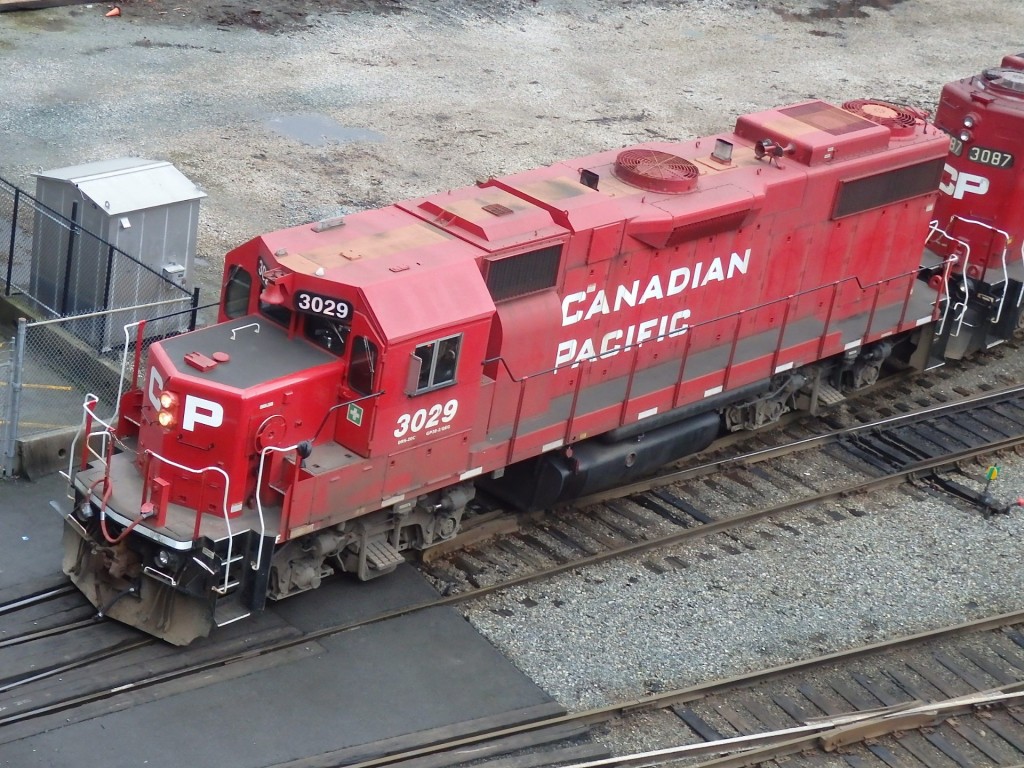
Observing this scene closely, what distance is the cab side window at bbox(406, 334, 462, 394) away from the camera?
11.6m

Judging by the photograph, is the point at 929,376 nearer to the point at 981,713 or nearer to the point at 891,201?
the point at 891,201

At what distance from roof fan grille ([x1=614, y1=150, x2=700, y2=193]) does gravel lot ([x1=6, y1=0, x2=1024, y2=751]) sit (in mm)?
3688

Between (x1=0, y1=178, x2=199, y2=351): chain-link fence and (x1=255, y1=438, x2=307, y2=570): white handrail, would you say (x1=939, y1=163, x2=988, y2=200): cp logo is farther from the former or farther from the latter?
(x1=255, y1=438, x2=307, y2=570): white handrail

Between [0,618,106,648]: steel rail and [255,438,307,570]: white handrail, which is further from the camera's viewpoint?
[0,618,106,648]: steel rail

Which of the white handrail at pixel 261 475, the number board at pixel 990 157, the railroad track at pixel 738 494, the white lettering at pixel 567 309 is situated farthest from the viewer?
the number board at pixel 990 157

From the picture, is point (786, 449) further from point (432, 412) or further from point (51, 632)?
point (51, 632)

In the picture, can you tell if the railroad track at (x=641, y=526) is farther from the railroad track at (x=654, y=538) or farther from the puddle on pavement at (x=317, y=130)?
the puddle on pavement at (x=317, y=130)

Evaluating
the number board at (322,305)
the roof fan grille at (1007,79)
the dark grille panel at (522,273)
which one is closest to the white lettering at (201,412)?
the number board at (322,305)

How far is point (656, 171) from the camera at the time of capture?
13.9 m

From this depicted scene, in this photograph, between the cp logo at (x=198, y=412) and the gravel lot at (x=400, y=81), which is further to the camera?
the gravel lot at (x=400, y=81)

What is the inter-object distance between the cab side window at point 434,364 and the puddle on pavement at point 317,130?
1183cm

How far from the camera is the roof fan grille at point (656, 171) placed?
45.3 ft

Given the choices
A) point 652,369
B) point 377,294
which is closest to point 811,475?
point 652,369

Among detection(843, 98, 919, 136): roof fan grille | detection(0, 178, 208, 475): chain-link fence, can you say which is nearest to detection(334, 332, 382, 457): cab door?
detection(0, 178, 208, 475): chain-link fence
